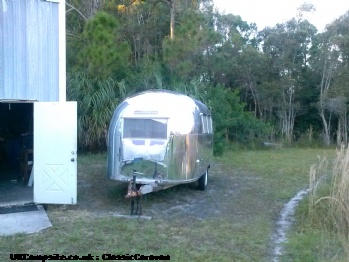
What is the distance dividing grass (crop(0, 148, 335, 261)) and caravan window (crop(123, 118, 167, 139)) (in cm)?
149

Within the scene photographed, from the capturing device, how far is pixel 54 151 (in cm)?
1062

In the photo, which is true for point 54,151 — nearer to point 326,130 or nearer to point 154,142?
point 154,142

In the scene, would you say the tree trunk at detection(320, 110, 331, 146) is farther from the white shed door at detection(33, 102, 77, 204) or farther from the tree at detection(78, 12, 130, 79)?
the white shed door at detection(33, 102, 77, 204)

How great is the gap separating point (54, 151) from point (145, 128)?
6.61ft

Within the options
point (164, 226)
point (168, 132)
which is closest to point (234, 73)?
point (168, 132)

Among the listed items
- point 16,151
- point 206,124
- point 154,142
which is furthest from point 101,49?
point 154,142

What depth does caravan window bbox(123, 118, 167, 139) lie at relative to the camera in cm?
1139

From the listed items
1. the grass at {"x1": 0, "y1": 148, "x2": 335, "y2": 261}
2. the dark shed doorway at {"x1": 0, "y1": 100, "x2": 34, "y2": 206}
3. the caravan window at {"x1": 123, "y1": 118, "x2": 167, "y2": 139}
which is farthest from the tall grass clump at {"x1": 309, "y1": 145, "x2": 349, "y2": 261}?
the dark shed doorway at {"x1": 0, "y1": 100, "x2": 34, "y2": 206}

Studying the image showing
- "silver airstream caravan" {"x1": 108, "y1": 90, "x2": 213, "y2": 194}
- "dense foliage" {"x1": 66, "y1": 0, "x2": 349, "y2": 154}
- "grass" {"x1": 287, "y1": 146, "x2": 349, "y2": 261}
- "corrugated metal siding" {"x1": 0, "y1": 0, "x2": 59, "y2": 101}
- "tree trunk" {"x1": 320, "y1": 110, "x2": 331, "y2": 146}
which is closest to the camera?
"grass" {"x1": 287, "y1": 146, "x2": 349, "y2": 261}

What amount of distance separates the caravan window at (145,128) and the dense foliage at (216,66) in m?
7.54

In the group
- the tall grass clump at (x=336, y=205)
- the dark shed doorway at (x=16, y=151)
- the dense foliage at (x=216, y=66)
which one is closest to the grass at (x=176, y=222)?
the tall grass clump at (x=336, y=205)

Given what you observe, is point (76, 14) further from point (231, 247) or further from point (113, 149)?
point (231, 247)

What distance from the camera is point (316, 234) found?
8.94 metres
